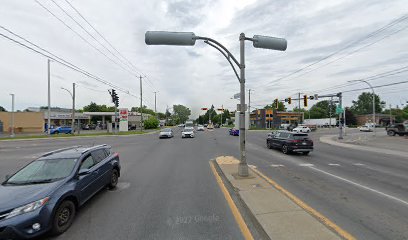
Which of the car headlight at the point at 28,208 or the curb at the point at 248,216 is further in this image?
the curb at the point at 248,216

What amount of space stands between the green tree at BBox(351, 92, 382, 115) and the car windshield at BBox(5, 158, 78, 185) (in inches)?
6325

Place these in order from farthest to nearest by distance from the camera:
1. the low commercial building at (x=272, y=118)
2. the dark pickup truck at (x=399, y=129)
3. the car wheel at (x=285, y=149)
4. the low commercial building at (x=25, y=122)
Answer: the low commercial building at (x=272, y=118) → the low commercial building at (x=25, y=122) → the dark pickup truck at (x=399, y=129) → the car wheel at (x=285, y=149)

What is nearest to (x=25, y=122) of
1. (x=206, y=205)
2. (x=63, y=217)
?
(x=63, y=217)

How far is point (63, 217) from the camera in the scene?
196 inches

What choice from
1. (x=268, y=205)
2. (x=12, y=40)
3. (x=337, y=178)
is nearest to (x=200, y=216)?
(x=268, y=205)

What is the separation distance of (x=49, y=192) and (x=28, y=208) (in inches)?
17.7

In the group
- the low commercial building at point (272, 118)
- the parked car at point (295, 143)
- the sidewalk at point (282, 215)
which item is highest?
the low commercial building at point (272, 118)

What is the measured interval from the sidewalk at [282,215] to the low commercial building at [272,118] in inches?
2877

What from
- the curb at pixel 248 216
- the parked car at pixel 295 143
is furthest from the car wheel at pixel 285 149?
the curb at pixel 248 216

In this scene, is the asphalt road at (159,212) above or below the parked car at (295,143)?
below

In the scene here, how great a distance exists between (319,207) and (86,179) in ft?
18.9

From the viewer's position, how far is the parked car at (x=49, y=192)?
4.18 m

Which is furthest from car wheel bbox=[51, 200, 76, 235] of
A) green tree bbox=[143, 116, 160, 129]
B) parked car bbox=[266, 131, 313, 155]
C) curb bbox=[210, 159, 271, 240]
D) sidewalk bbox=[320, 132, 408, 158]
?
green tree bbox=[143, 116, 160, 129]

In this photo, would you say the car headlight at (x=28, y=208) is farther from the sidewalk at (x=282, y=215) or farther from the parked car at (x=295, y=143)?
the parked car at (x=295, y=143)
